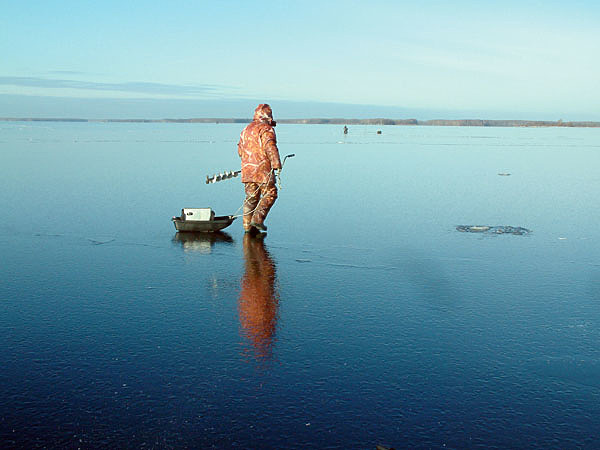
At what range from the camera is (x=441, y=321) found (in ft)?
37.5

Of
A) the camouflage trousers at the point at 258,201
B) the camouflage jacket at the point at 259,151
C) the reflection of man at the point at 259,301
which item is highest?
the camouflage jacket at the point at 259,151

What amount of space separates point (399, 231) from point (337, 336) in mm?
10510

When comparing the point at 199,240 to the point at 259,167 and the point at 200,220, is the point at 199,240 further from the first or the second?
the point at 259,167

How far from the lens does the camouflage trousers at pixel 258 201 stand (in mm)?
20016

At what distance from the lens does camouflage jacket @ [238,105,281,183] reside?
20.0 m

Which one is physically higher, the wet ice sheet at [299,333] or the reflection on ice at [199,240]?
the wet ice sheet at [299,333]

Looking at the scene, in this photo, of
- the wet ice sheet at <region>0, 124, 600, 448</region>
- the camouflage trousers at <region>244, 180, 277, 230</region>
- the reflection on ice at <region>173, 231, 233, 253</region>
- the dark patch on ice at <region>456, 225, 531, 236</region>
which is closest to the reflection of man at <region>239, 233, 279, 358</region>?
the wet ice sheet at <region>0, 124, 600, 448</region>

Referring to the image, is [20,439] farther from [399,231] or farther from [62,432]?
[399,231]

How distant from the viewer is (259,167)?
20.1m

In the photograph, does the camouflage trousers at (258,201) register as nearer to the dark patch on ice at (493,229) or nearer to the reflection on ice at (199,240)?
the reflection on ice at (199,240)

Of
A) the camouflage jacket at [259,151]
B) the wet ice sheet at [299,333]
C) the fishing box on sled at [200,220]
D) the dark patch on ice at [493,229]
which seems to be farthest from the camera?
the dark patch on ice at [493,229]

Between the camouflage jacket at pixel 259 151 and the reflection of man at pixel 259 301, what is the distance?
3.37 metres

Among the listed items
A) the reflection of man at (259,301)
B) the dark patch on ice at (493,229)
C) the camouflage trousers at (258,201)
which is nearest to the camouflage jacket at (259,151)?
the camouflage trousers at (258,201)

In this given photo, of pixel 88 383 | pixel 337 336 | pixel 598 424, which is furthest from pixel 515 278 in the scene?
pixel 88 383
